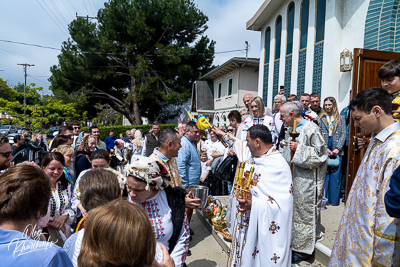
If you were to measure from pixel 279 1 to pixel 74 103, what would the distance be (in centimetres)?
1795

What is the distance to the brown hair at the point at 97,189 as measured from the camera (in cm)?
213

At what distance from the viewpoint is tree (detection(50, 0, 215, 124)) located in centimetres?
2289

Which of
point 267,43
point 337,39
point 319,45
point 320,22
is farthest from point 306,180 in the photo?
point 267,43

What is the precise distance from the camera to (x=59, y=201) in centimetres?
317

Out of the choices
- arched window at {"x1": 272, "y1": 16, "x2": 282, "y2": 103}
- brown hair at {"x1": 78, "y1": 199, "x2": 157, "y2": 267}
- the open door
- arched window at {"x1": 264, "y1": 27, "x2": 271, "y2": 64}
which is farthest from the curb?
arched window at {"x1": 264, "y1": 27, "x2": 271, "y2": 64}

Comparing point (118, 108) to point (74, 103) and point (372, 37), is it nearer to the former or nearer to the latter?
point (74, 103)

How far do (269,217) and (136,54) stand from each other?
937 inches

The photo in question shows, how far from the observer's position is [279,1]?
11609 millimetres

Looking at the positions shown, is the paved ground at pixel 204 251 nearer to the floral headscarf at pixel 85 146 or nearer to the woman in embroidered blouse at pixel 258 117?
the woman in embroidered blouse at pixel 258 117

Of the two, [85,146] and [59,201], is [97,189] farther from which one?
[85,146]

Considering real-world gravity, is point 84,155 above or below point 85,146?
below

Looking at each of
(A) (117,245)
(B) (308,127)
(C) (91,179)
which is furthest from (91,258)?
(B) (308,127)

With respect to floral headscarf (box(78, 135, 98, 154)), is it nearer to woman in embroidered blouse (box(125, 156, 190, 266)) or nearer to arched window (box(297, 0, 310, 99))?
woman in embroidered blouse (box(125, 156, 190, 266))

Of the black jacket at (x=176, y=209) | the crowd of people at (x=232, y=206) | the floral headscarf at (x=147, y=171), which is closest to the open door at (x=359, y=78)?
the crowd of people at (x=232, y=206)
